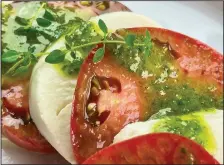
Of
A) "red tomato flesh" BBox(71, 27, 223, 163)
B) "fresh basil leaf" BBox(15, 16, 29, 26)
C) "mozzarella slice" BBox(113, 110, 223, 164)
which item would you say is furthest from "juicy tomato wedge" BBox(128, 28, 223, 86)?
"fresh basil leaf" BBox(15, 16, 29, 26)

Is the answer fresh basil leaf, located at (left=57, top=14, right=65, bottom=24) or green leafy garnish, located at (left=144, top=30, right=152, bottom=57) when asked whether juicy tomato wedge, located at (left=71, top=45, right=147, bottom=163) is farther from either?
fresh basil leaf, located at (left=57, top=14, right=65, bottom=24)

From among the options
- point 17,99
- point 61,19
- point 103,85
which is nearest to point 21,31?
point 61,19

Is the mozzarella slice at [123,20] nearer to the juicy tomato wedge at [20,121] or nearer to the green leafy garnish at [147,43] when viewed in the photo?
the green leafy garnish at [147,43]

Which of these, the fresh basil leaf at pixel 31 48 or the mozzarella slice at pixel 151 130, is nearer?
the mozzarella slice at pixel 151 130

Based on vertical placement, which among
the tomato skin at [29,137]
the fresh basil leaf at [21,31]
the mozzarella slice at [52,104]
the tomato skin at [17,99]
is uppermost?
the fresh basil leaf at [21,31]

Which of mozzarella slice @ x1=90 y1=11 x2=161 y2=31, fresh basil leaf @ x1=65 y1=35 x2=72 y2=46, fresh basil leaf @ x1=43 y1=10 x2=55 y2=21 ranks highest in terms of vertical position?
mozzarella slice @ x1=90 y1=11 x2=161 y2=31

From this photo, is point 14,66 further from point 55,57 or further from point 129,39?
point 129,39

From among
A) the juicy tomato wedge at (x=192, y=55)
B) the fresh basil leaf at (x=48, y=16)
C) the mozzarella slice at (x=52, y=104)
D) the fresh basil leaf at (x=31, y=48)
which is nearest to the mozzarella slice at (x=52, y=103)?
the mozzarella slice at (x=52, y=104)
